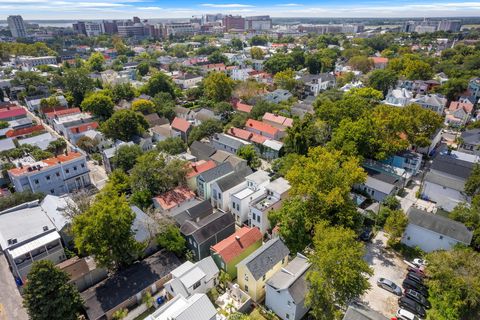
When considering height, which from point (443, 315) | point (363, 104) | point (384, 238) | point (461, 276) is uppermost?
point (363, 104)

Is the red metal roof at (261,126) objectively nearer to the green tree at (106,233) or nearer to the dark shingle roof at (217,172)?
the dark shingle roof at (217,172)

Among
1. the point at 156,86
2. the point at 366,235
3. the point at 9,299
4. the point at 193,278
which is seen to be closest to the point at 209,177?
the point at 193,278

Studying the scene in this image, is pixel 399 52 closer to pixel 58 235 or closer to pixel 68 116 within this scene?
pixel 68 116

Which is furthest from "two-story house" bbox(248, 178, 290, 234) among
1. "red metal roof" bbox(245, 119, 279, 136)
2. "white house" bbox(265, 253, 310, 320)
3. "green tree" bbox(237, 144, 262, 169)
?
"red metal roof" bbox(245, 119, 279, 136)

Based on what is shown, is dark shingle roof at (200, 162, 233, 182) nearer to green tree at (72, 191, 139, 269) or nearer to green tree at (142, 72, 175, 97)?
green tree at (72, 191, 139, 269)

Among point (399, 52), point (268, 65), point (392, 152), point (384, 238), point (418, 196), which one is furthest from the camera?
point (399, 52)

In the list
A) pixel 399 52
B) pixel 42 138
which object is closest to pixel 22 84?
pixel 42 138
